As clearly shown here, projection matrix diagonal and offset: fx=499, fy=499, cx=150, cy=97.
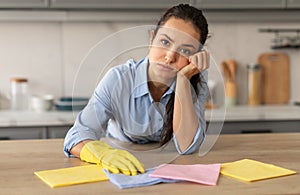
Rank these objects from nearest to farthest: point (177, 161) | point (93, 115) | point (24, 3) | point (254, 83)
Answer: point (177, 161) < point (93, 115) < point (24, 3) < point (254, 83)

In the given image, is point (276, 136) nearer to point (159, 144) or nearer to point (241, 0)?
point (159, 144)

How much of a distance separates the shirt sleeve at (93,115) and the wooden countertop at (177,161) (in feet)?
0.21

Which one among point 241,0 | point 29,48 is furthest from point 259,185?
point 29,48

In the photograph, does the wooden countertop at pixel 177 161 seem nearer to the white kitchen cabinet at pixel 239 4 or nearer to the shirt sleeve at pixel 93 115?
the shirt sleeve at pixel 93 115

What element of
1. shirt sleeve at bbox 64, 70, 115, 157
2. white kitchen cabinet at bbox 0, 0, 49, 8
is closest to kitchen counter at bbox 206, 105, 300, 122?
white kitchen cabinet at bbox 0, 0, 49, 8

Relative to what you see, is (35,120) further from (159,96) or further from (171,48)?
(171,48)

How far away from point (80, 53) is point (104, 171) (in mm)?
1939

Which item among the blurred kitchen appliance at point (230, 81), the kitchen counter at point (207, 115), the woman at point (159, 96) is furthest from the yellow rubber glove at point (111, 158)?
the blurred kitchen appliance at point (230, 81)

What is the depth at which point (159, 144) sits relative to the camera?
1530 millimetres

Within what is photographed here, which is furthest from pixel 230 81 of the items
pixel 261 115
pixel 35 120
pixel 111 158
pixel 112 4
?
pixel 111 158

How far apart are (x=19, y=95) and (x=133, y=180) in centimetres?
196

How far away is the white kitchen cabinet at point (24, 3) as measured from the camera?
8.75 feet

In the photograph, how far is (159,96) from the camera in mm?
1515

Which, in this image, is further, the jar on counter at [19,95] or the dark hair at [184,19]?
the jar on counter at [19,95]
